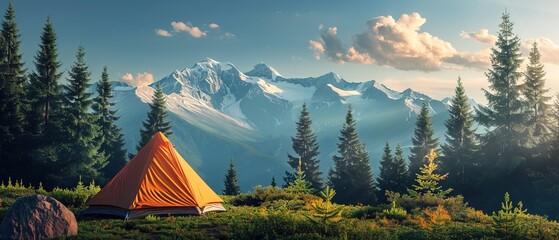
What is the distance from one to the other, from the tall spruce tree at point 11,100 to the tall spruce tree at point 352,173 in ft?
130

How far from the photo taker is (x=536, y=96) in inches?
1933

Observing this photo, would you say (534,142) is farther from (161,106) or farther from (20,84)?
(20,84)

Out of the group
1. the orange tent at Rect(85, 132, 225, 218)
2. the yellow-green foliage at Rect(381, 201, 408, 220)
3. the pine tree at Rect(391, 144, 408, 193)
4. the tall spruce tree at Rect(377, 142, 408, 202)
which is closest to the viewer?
the orange tent at Rect(85, 132, 225, 218)

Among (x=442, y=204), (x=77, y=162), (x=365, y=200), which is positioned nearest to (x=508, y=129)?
(x=365, y=200)

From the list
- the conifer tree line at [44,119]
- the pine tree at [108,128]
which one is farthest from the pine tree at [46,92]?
the pine tree at [108,128]

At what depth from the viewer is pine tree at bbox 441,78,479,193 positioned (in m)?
52.1

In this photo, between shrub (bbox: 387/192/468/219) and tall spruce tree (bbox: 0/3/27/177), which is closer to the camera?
shrub (bbox: 387/192/468/219)

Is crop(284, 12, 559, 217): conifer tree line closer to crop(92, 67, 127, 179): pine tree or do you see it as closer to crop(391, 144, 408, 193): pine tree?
crop(391, 144, 408, 193): pine tree

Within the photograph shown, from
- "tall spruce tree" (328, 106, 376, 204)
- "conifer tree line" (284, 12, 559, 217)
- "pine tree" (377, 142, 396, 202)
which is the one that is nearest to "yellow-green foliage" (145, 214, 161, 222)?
"conifer tree line" (284, 12, 559, 217)

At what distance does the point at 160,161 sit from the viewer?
19.4 m

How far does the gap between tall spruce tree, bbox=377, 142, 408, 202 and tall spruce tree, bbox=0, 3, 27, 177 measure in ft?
139

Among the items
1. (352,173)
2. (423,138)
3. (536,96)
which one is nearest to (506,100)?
(536,96)

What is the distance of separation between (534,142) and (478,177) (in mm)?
6879

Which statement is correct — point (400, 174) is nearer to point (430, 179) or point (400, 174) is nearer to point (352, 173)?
point (352, 173)
